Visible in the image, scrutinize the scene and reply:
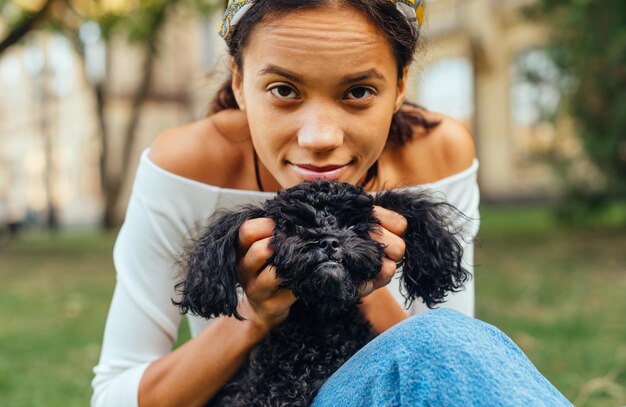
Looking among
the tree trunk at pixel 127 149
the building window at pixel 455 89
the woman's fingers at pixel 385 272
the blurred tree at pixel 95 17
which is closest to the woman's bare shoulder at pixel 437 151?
the woman's fingers at pixel 385 272

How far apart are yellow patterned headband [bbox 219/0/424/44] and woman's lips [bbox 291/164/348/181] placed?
0.47 metres

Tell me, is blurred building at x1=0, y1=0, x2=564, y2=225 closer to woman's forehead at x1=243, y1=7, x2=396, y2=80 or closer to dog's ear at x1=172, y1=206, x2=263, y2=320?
woman's forehead at x1=243, y1=7, x2=396, y2=80

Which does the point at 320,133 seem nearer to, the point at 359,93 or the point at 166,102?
the point at 359,93

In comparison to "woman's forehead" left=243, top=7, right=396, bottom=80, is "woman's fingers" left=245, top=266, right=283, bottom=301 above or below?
below

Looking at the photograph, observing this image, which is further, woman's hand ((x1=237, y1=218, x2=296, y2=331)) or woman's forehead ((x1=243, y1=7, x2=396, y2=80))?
woman's forehead ((x1=243, y1=7, x2=396, y2=80))

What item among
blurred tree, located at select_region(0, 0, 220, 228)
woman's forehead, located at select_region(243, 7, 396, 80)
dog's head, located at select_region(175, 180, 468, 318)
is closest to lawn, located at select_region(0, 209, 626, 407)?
dog's head, located at select_region(175, 180, 468, 318)

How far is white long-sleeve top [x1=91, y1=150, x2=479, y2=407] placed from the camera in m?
2.18

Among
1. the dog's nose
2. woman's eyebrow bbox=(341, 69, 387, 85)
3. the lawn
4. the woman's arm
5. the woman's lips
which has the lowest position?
the lawn

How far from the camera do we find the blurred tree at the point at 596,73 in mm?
8531

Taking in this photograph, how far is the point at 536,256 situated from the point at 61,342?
21.0ft

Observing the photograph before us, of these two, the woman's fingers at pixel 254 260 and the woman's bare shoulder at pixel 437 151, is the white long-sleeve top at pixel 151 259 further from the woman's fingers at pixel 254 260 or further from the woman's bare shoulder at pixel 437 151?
the woman's fingers at pixel 254 260

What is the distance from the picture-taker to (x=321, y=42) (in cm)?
174

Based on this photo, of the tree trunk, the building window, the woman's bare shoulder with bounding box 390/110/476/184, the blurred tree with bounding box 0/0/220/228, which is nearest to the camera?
the woman's bare shoulder with bounding box 390/110/476/184

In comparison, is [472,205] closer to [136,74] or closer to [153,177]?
[153,177]
